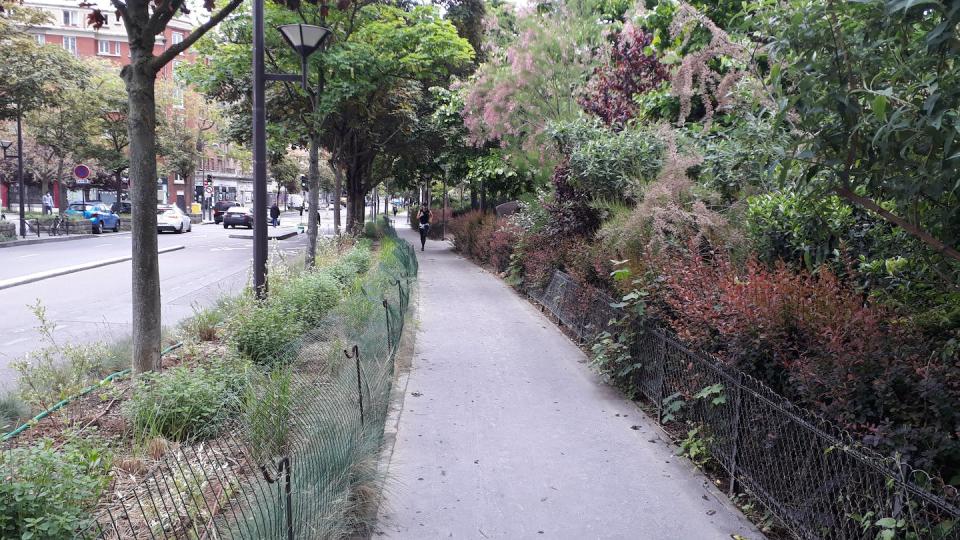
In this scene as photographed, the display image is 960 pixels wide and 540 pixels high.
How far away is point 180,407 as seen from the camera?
4.80 meters

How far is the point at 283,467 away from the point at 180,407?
7.23 feet

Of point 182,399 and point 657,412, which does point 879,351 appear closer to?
point 657,412

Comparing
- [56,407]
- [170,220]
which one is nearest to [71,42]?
[170,220]

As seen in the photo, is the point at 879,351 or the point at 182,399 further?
A: the point at 182,399

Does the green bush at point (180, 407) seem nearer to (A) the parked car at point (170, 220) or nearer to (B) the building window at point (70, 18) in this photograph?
(A) the parked car at point (170, 220)

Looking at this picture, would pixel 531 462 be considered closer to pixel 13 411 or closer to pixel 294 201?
pixel 13 411

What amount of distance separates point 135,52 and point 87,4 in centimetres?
50

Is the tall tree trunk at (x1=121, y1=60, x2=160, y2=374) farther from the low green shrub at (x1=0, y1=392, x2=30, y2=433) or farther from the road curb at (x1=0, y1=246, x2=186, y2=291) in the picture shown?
the road curb at (x1=0, y1=246, x2=186, y2=291)

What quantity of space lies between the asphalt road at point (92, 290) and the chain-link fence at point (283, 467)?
9.73ft

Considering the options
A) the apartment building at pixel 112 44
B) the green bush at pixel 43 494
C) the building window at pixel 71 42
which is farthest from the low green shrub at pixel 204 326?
the building window at pixel 71 42

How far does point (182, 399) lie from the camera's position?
4863 mm

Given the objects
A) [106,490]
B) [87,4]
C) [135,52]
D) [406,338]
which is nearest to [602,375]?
[406,338]

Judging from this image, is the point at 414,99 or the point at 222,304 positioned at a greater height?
the point at 414,99

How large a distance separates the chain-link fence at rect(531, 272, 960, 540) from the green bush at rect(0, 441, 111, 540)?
3.55 meters
